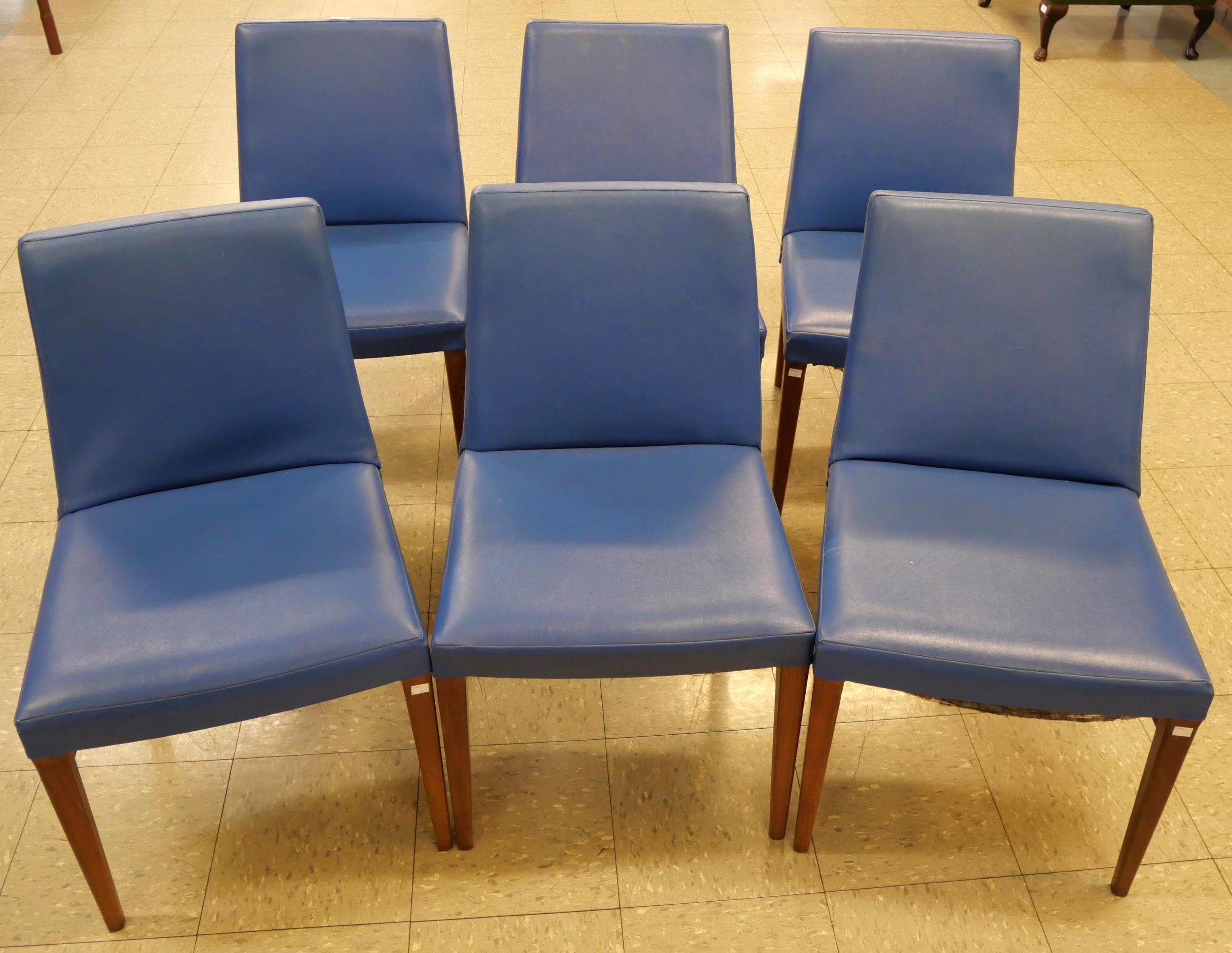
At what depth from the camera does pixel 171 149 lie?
406 cm

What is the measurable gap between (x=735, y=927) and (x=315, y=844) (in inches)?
28.1

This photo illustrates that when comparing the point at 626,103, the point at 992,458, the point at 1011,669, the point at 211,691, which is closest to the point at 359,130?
Result: the point at 626,103

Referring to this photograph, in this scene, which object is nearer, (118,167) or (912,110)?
(912,110)

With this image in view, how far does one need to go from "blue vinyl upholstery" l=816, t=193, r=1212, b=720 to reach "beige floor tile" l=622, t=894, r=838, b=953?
1.40ft

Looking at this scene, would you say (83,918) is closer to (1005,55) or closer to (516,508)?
(516,508)

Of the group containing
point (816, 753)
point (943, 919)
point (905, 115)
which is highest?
point (905, 115)

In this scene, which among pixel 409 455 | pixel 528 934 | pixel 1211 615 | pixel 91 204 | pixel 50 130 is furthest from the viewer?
pixel 50 130

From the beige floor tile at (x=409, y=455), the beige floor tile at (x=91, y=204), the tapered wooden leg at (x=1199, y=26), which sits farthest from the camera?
the tapered wooden leg at (x=1199, y=26)

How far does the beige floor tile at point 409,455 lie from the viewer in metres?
2.57

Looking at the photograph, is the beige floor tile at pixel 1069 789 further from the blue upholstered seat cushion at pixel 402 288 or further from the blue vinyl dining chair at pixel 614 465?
the blue upholstered seat cushion at pixel 402 288

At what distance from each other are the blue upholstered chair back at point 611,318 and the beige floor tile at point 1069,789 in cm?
75

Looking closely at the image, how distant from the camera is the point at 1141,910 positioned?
1.78 m

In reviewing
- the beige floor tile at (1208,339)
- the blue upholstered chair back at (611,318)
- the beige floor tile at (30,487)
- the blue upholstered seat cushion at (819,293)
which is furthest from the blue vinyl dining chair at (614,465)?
the beige floor tile at (1208,339)

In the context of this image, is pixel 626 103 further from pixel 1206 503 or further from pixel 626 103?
pixel 1206 503
